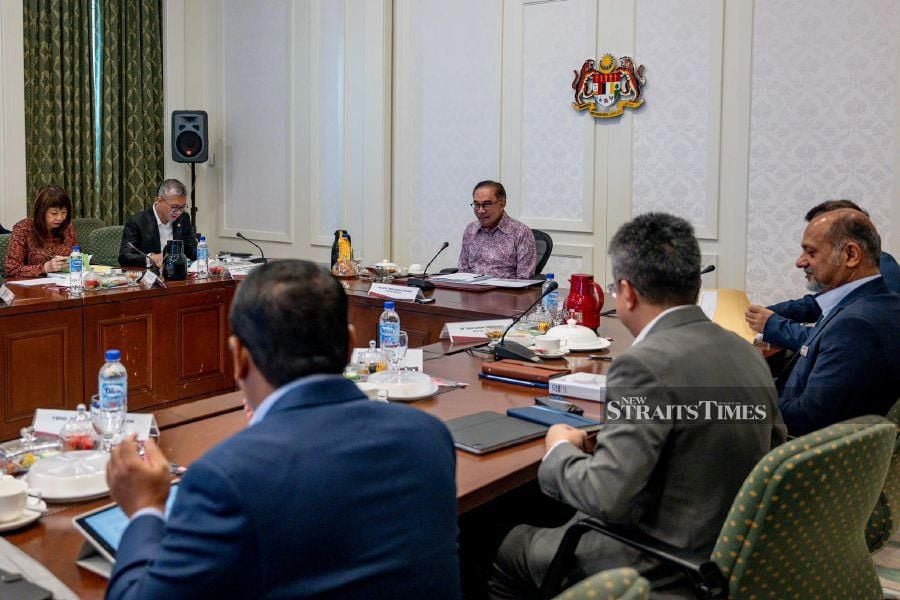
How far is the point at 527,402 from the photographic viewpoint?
8.34 feet

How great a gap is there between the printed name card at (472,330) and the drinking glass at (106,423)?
1557 mm

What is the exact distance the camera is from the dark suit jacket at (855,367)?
8.00 ft

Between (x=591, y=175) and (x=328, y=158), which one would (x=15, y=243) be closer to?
(x=328, y=158)

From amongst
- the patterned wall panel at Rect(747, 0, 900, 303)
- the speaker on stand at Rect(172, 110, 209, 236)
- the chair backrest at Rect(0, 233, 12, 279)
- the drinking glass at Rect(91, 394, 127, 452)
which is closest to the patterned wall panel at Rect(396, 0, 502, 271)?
the speaker on stand at Rect(172, 110, 209, 236)

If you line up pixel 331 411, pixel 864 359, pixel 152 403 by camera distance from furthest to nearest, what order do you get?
pixel 152 403 → pixel 864 359 → pixel 331 411

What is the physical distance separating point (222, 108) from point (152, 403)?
13.8 ft

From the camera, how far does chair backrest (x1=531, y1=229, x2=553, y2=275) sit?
5453mm

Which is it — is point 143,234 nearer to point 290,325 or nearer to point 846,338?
point 846,338

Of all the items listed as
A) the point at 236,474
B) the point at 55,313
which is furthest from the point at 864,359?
the point at 55,313

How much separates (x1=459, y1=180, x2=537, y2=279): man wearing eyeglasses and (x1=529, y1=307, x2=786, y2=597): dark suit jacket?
11.4ft

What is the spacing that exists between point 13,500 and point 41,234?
3913 mm

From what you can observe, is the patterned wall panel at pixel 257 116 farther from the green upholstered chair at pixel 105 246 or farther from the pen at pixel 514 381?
the pen at pixel 514 381

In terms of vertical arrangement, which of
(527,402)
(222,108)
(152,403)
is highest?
Answer: (222,108)

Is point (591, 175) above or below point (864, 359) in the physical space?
above
